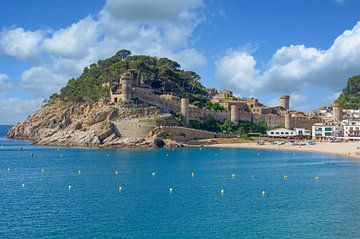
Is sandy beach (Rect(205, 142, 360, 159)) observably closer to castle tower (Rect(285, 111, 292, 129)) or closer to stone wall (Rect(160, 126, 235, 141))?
stone wall (Rect(160, 126, 235, 141))

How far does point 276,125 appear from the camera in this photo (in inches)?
3814

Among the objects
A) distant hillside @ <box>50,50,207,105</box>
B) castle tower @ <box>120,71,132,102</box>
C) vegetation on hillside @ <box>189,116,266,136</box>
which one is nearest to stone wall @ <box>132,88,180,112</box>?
castle tower @ <box>120,71,132,102</box>

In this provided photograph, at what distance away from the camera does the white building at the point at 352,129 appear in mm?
87000

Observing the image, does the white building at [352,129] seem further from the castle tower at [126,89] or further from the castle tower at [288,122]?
the castle tower at [126,89]

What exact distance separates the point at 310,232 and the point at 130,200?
13231 millimetres

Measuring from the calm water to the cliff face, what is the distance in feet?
59.4

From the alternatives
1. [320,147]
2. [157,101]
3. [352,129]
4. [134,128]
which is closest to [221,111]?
[157,101]

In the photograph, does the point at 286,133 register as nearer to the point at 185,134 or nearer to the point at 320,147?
the point at 320,147

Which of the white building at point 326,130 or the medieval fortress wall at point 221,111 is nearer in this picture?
the medieval fortress wall at point 221,111

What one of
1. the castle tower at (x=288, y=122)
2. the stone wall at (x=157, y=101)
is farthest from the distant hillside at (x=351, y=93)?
the stone wall at (x=157, y=101)

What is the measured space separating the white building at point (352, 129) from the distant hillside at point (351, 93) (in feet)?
85.7

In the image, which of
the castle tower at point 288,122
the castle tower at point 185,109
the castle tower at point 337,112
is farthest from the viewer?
the castle tower at point 337,112

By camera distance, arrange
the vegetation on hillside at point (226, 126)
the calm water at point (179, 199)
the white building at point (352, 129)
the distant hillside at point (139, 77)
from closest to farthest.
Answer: the calm water at point (179, 199), the vegetation on hillside at point (226, 126), the white building at point (352, 129), the distant hillside at point (139, 77)

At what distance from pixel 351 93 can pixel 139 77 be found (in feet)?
184
